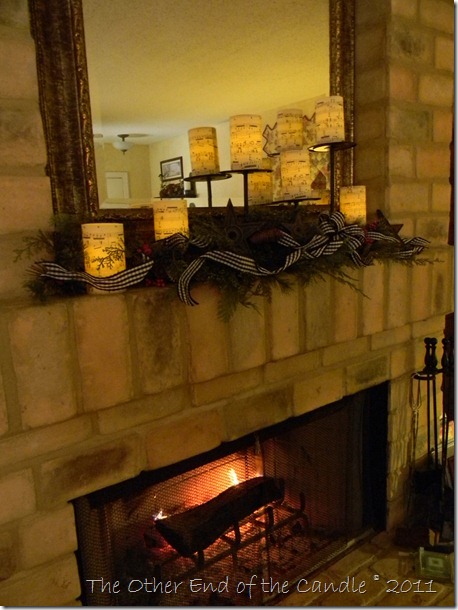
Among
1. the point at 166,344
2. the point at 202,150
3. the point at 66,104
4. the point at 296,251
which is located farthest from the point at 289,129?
the point at 166,344

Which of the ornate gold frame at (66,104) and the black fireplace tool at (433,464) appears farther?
the black fireplace tool at (433,464)

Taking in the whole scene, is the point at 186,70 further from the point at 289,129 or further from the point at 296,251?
the point at 296,251

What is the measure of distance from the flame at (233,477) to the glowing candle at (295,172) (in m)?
0.78

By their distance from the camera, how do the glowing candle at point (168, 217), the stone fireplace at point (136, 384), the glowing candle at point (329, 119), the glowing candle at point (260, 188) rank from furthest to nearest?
the glowing candle at point (260, 188)
the glowing candle at point (329, 119)
the glowing candle at point (168, 217)
the stone fireplace at point (136, 384)

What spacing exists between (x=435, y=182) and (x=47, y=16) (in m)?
1.28

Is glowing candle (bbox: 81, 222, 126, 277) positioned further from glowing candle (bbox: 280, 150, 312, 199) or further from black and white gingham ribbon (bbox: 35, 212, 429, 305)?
glowing candle (bbox: 280, 150, 312, 199)

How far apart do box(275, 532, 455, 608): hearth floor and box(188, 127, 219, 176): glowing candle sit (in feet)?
4.07

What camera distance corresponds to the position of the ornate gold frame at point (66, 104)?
0.91m

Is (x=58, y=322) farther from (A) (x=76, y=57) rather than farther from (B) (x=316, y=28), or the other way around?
(B) (x=316, y=28)

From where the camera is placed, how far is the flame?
1.26 metres

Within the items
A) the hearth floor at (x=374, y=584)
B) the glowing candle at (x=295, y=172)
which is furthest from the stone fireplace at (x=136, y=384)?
the hearth floor at (x=374, y=584)

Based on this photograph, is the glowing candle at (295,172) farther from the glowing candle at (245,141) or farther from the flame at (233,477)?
the flame at (233,477)

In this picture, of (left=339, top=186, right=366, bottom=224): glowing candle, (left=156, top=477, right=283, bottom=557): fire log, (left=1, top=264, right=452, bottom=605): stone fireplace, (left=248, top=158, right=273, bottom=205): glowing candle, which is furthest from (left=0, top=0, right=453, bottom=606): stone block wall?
(left=248, top=158, right=273, bottom=205): glowing candle

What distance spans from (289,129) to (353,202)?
0.96 ft
